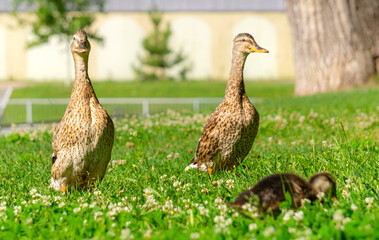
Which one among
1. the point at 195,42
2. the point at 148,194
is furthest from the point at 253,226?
the point at 195,42

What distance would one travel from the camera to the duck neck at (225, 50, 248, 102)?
5.07 metres

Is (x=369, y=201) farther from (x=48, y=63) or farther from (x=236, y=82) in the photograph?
(x=48, y=63)

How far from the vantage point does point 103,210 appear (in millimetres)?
3535

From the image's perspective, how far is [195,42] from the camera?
1280 inches

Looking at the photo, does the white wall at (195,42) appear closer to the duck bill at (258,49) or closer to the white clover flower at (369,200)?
the duck bill at (258,49)

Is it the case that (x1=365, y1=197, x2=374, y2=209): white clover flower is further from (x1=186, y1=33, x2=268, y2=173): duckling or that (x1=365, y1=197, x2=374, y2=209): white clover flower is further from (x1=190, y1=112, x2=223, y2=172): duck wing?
(x1=190, y1=112, x2=223, y2=172): duck wing

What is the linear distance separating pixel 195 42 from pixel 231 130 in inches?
1105

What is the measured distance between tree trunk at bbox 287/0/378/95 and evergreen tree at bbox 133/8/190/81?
570 inches

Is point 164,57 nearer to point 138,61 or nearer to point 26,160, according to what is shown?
point 138,61

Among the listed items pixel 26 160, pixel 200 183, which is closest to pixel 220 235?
pixel 200 183

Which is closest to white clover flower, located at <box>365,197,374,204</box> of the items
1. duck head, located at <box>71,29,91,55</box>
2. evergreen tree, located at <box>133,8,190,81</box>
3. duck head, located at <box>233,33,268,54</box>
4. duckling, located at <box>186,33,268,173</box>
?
duckling, located at <box>186,33,268,173</box>

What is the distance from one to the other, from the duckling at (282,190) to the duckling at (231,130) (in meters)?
1.47

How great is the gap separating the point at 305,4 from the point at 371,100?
5086mm

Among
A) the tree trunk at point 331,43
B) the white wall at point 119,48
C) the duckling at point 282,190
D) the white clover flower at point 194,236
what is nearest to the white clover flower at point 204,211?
the duckling at point 282,190
